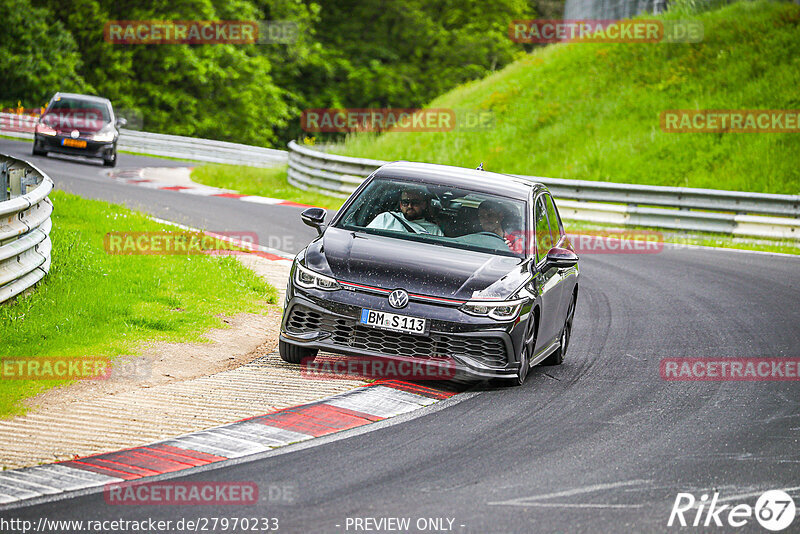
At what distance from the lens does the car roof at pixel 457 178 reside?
940cm

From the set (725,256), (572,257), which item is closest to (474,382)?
(572,257)

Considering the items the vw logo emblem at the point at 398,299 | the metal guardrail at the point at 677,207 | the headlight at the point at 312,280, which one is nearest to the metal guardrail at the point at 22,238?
the headlight at the point at 312,280

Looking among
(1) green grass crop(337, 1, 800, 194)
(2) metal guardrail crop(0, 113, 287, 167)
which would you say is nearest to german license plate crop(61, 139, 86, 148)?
(1) green grass crop(337, 1, 800, 194)

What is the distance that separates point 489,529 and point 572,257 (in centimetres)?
408

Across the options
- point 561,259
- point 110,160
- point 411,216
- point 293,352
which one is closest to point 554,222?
point 561,259

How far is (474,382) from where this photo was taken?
28.1ft

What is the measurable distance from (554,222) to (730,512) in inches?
190

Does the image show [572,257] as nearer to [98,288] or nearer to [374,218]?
[374,218]

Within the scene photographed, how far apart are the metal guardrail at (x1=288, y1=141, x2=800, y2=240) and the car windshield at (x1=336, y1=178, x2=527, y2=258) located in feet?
43.4

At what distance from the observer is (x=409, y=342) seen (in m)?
7.96

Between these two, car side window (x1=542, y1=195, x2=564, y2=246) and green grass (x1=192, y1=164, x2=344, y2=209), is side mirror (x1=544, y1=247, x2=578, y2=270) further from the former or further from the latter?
green grass (x1=192, y1=164, x2=344, y2=209)

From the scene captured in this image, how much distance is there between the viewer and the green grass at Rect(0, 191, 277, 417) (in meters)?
8.50

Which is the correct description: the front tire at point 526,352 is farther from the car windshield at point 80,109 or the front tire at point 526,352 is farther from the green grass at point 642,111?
the car windshield at point 80,109

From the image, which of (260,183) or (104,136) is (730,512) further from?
(104,136)
